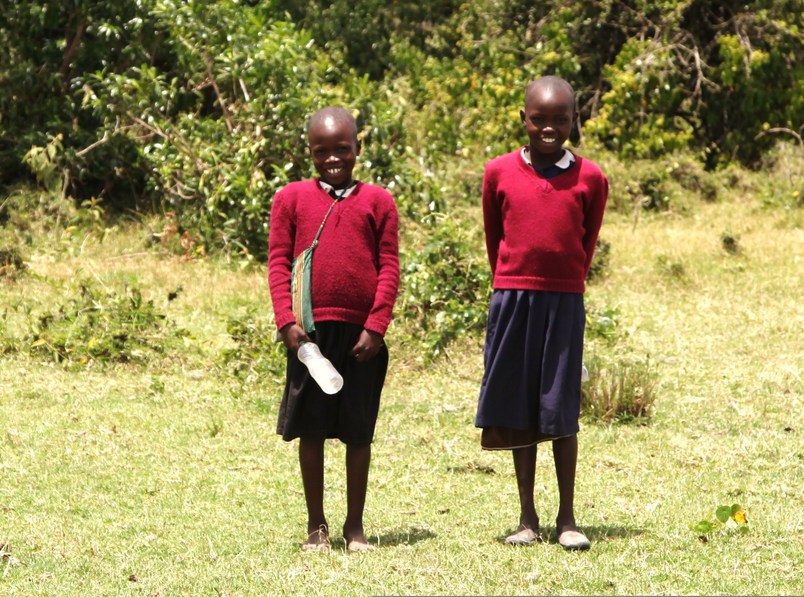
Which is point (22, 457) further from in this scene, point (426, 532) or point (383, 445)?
point (426, 532)

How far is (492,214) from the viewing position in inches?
175

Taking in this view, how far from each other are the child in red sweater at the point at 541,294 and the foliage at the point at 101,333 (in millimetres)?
4156

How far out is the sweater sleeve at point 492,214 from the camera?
4.41 meters

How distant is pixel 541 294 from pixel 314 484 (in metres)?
1.02

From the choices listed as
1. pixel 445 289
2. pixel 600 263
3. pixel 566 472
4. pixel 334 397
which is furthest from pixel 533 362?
pixel 600 263

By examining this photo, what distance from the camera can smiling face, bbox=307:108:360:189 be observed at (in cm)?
432

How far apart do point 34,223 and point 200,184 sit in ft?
6.68

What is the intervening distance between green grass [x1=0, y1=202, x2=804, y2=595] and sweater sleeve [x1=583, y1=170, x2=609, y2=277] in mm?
1038

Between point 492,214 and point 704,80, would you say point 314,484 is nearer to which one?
point 492,214

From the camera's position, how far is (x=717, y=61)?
592 inches

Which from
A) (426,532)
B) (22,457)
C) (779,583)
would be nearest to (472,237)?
(22,457)

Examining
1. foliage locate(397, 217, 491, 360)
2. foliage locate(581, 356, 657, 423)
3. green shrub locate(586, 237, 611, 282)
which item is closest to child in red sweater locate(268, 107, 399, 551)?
foliage locate(581, 356, 657, 423)

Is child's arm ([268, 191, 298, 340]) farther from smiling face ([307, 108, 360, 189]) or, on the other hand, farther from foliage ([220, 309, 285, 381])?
foliage ([220, 309, 285, 381])

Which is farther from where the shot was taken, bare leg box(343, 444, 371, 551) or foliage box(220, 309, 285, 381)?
foliage box(220, 309, 285, 381)
